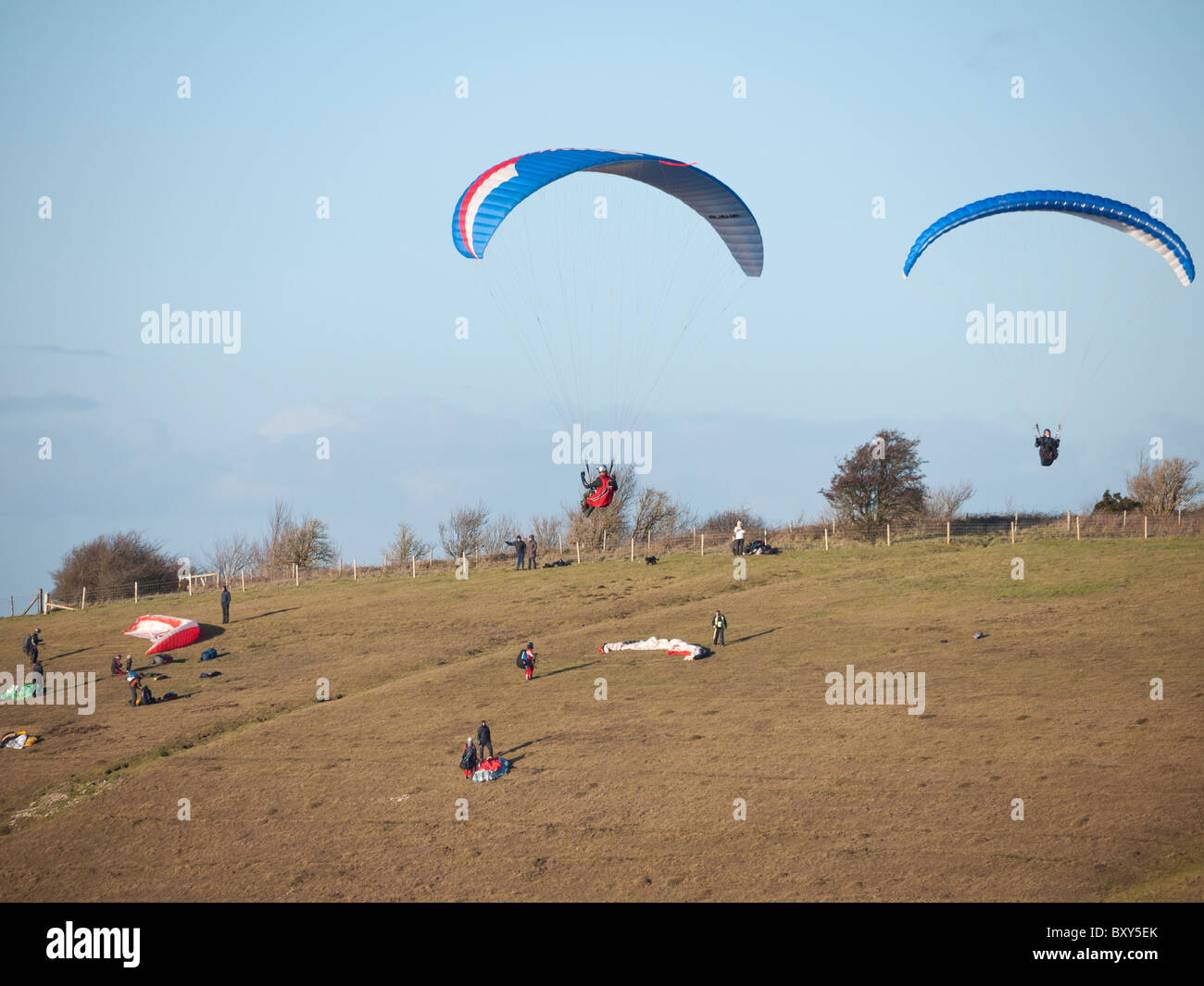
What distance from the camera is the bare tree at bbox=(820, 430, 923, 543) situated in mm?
57281

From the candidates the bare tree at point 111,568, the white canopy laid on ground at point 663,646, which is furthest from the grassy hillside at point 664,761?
the bare tree at point 111,568

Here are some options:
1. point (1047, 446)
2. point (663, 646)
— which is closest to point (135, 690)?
point (663, 646)

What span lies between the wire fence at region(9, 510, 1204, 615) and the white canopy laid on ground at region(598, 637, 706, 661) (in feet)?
57.8

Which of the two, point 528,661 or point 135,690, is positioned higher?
point 528,661

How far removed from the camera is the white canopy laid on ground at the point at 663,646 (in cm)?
3338

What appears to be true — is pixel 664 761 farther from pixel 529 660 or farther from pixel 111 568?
pixel 111 568

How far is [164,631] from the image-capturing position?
41312mm

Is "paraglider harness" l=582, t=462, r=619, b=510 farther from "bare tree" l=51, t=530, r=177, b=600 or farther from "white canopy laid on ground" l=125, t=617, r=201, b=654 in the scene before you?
"bare tree" l=51, t=530, r=177, b=600

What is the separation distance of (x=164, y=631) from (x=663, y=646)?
68.5 feet

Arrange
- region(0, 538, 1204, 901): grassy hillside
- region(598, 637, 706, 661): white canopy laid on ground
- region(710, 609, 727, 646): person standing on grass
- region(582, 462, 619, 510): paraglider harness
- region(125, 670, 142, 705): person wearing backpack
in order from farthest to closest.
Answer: region(710, 609, 727, 646): person standing on grass → region(598, 637, 706, 661): white canopy laid on ground → region(125, 670, 142, 705): person wearing backpack → region(582, 462, 619, 510): paraglider harness → region(0, 538, 1204, 901): grassy hillside

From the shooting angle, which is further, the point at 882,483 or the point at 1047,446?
the point at 882,483

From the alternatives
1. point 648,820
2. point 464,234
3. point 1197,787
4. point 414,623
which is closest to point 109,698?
point 414,623

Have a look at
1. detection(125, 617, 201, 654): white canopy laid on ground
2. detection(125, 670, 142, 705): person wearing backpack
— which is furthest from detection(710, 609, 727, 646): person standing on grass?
detection(125, 617, 201, 654): white canopy laid on ground
